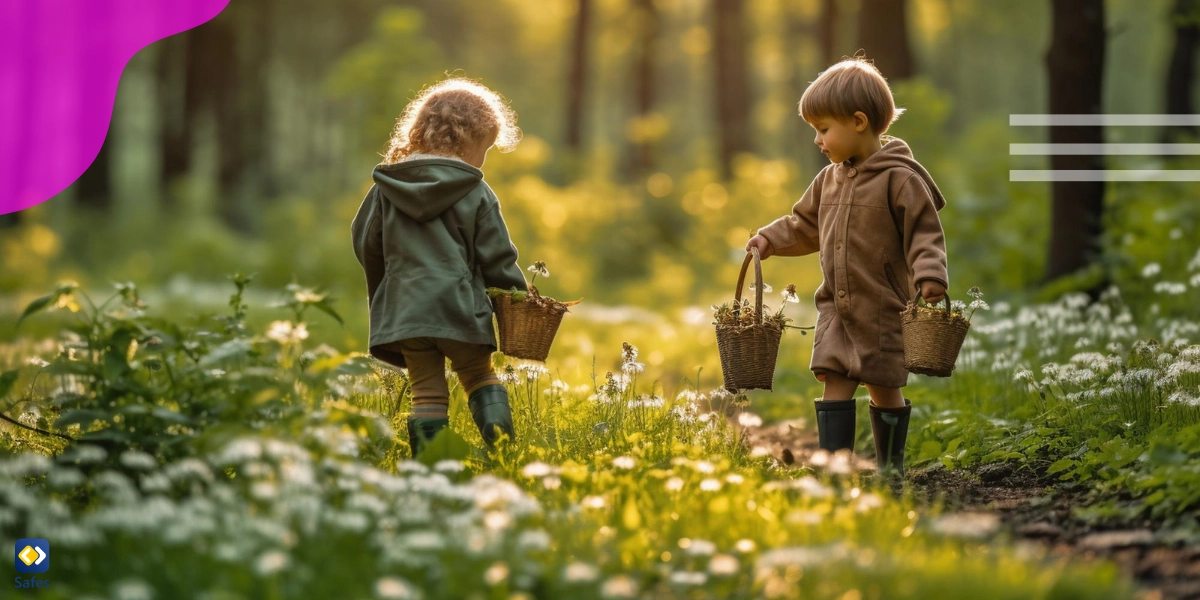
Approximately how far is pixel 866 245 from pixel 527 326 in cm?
153

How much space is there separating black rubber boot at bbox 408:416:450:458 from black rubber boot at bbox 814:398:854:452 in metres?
1.66

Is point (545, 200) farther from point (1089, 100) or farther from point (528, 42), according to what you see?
point (528, 42)

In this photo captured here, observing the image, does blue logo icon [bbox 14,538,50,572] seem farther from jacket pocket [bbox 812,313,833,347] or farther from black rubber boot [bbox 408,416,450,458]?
jacket pocket [bbox 812,313,833,347]

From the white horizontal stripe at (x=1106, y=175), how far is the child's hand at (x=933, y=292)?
4.57 m

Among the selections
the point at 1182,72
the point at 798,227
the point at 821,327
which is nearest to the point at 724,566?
the point at 821,327

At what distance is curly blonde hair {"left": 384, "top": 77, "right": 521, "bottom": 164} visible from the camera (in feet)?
16.3

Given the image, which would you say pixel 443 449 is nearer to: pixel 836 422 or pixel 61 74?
pixel 836 422

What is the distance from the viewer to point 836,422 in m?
4.80

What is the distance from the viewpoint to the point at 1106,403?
5055 millimetres

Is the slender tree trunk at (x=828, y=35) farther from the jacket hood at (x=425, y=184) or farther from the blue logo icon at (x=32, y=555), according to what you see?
the blue logo icon at (x=32, y=555)

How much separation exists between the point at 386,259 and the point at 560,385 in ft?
3.48

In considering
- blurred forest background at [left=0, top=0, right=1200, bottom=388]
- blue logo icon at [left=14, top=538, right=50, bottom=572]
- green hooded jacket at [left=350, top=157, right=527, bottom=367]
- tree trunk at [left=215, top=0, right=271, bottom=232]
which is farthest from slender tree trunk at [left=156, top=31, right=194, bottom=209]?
blue logo icon at [left=14, top=538, right=50, bottom=572]

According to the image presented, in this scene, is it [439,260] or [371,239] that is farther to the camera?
[371,239]

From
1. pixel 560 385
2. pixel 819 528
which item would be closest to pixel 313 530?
pixel 819 528
